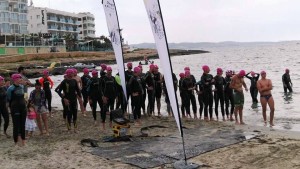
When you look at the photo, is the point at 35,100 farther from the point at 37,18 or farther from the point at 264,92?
the point at 37,18

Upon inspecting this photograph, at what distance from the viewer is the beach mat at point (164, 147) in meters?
7.68

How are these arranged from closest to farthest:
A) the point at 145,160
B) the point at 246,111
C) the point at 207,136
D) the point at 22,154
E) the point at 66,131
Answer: the point at 145,160, the point at 22,154, the point at 207,136, the point at 66,131, the point at 246,111

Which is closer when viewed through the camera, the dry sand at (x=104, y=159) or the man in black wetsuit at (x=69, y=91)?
the dry sand at (x=104, y=159)

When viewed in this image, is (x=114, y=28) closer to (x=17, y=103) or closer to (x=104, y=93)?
(x=104, y=93)

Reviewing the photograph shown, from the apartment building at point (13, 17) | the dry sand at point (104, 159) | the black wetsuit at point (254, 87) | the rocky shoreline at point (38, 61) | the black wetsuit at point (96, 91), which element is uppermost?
the apartment building at point (13, 17)

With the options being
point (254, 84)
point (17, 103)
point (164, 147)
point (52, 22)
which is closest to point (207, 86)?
point (164, 147)

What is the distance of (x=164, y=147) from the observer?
28.2 feet

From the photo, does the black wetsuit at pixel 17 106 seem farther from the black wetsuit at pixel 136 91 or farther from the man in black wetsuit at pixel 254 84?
the man in black wetsuit at pixel 254 84

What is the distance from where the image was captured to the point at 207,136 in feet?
31.8

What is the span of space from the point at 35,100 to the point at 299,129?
832cm

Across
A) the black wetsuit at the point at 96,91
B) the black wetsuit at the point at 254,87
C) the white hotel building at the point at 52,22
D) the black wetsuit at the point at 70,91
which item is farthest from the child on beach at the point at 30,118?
the white hotel building at the point at 52,22

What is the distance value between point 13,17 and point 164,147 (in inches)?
3313

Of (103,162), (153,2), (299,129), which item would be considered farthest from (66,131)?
(299,129)

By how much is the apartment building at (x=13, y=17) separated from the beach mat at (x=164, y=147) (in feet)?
256
